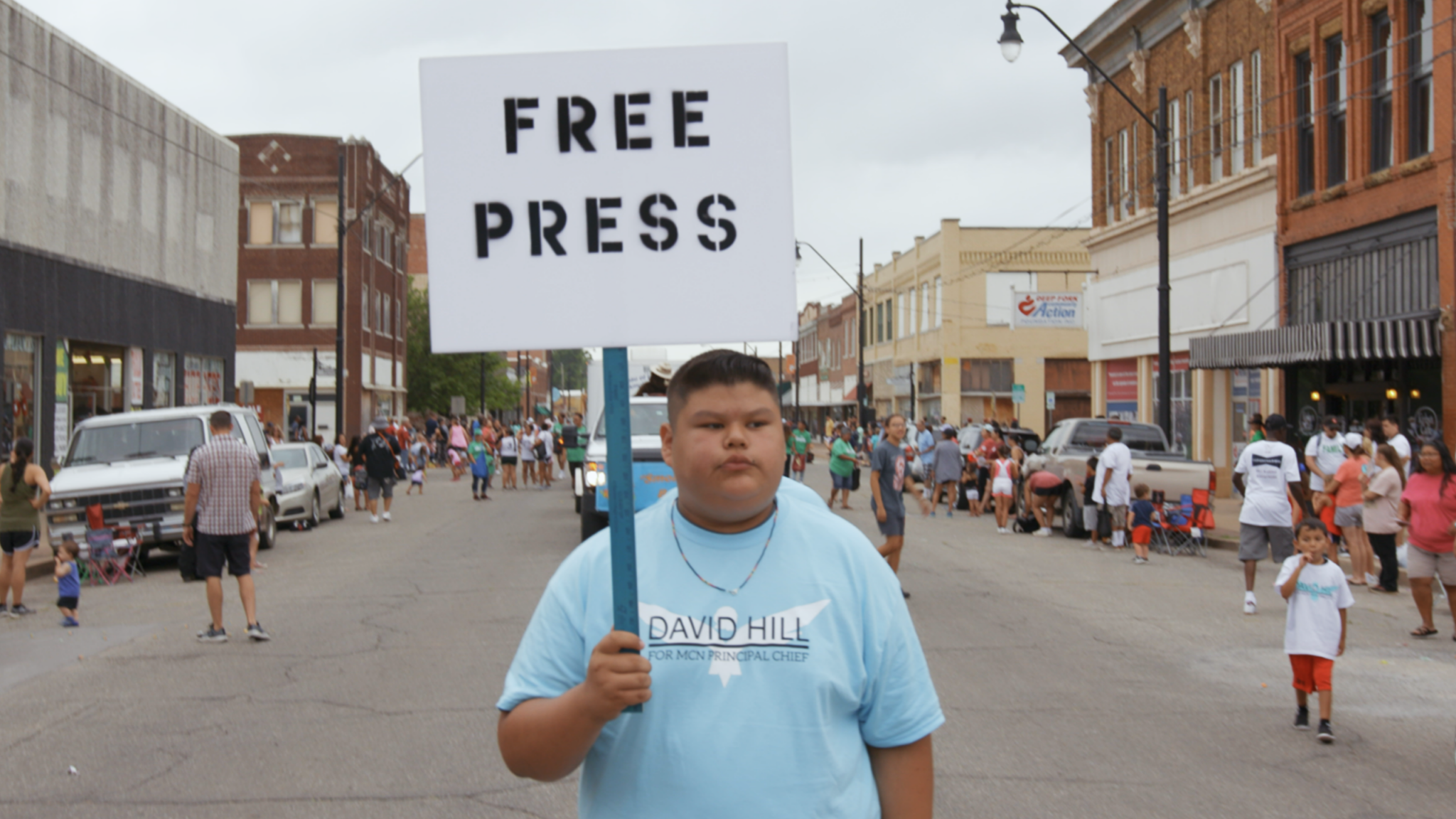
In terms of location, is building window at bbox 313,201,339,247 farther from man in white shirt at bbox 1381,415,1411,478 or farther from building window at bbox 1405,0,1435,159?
man in white shirt at bbox 1381,415,1411,478

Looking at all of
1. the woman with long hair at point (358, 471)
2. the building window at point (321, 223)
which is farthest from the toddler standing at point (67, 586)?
the building window at point (321, 223)

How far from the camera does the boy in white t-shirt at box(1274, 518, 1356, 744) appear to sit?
725 cm

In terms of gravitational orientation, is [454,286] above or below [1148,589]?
above

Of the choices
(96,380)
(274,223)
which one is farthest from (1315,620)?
(274,223)

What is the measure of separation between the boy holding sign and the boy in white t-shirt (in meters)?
5.55

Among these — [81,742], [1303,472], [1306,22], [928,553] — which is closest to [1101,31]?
[1306,22]

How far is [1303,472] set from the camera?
20469mm

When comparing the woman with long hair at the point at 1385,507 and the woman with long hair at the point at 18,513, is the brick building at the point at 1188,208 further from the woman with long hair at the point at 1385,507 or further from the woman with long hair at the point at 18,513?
the woman with long hair at the point at 18,513

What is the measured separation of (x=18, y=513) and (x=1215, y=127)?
83.8 feet

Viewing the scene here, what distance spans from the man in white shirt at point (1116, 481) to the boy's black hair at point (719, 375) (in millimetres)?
15800

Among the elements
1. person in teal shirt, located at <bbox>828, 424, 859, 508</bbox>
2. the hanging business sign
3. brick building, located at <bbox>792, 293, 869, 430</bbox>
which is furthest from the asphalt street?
brick building, located at <bbox>792, 293, 869, 430</bbox>

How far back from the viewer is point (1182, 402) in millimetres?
30359

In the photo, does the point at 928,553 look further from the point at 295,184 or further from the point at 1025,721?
the point at 295,184

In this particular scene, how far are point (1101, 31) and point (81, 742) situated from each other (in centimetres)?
3262
